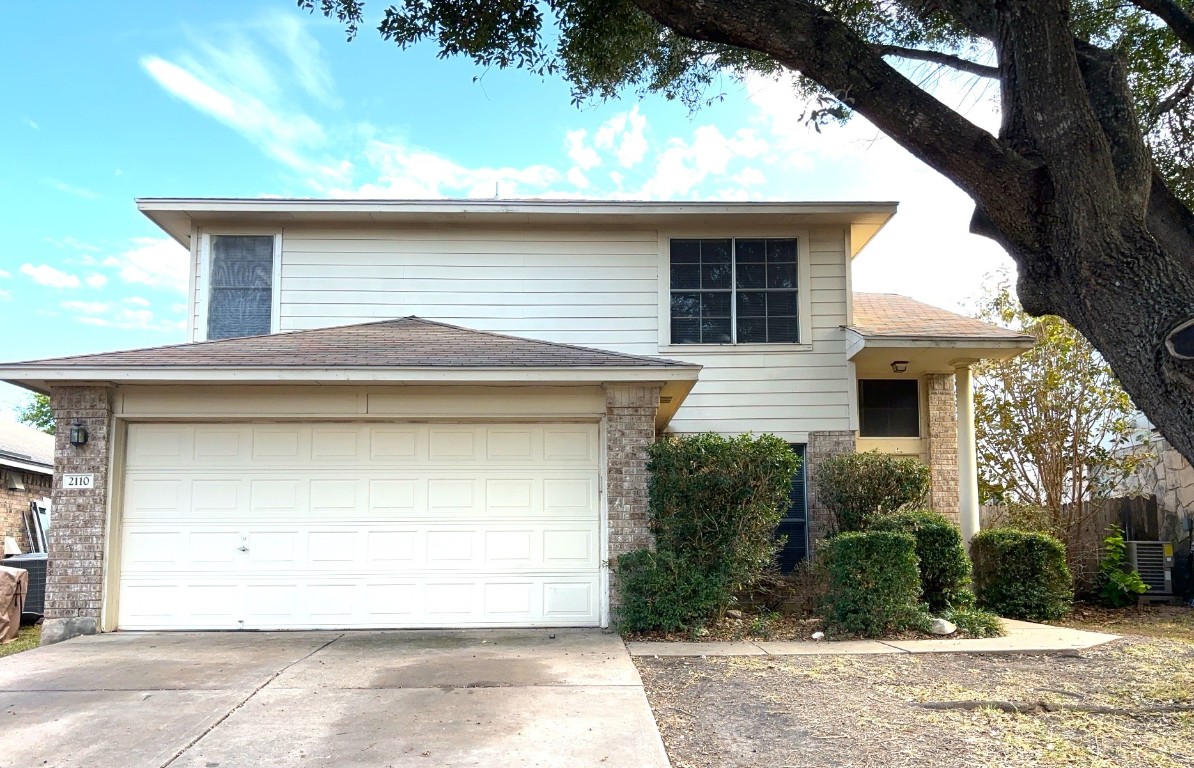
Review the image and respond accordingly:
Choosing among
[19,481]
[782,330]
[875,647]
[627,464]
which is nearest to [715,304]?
[782,330]

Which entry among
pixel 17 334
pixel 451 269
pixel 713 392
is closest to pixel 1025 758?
pixel 713 392

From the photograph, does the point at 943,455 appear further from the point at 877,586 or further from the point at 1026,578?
the point at 877,586

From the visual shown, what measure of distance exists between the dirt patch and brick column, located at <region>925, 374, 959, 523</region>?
396cm

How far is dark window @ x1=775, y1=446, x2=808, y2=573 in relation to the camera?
10961 millimetres

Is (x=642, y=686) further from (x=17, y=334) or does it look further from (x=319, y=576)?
(x=17, y=334)

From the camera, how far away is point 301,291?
11.4 meters

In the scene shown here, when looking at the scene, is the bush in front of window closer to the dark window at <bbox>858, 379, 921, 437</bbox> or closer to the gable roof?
the dark window at <bbox>858, 379, 921, 437</bbox>

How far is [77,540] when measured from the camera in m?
8.23

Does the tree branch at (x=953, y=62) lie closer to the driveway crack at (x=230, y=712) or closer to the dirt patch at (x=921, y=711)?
the dirt patch at (x=921, y=711)

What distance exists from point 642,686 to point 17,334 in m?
43.3

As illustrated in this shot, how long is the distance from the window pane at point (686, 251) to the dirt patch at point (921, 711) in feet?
19.9

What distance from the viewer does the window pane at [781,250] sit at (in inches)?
457

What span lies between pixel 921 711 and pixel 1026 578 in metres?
5.58

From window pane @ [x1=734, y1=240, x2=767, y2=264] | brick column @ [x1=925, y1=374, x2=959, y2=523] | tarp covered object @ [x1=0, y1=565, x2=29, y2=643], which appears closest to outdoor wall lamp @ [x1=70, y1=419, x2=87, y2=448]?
tarp covered object @ [x1=0, y1=565, x2=29, y2=643]
